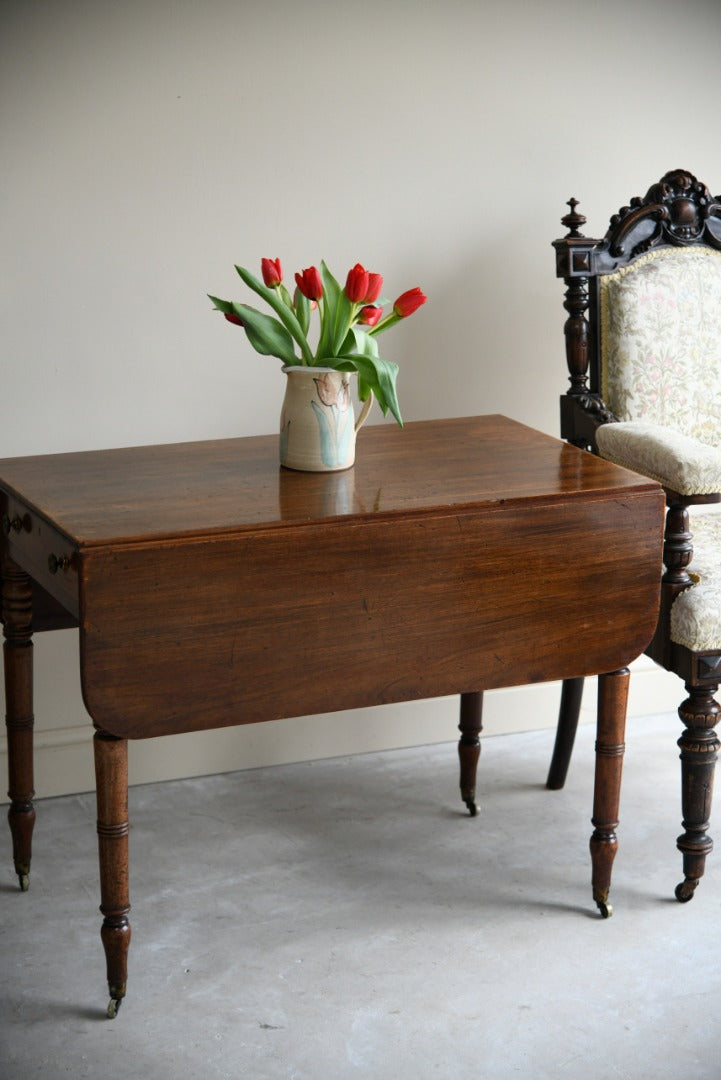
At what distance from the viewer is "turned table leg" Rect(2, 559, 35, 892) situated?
218cm

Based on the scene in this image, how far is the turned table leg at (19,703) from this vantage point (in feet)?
7.14

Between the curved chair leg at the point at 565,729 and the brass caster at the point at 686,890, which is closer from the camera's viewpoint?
the brass caster at the point at 686,890

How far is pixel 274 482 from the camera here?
2023 millimetres

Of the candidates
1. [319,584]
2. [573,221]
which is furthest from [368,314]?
[573,221]

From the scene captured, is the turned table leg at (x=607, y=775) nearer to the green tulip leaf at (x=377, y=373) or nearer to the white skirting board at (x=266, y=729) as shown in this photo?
the green tulip leaf at (x=377, y=373)

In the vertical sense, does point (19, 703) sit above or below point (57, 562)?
below

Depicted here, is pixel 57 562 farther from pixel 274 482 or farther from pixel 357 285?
pixel 357 285

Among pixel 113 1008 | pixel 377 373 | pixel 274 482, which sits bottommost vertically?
pixel 113 1008

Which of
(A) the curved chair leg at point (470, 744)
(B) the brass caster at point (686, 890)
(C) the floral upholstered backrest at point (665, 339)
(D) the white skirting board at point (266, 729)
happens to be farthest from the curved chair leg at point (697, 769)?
(D) the white skirting board at point (266, 729)

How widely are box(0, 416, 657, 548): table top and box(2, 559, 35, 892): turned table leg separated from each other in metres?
0.21

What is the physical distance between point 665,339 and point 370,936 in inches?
47.4

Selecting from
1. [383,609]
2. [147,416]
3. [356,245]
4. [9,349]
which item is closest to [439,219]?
[356,245]

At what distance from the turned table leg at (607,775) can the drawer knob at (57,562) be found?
86cm

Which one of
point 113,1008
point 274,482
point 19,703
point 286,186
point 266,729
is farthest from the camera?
point 266,729
